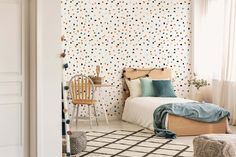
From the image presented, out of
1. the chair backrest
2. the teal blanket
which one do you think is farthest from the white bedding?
the chair backrest

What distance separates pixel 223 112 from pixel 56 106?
3.33 m

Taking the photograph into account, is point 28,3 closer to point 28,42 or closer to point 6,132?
point 28,42

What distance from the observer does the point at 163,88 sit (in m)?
7.75

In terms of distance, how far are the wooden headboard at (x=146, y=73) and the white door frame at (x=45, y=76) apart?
4.00 metres

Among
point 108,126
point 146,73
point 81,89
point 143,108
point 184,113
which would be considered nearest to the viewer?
point 184,113

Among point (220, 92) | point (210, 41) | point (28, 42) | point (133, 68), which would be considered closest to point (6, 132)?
point (28, 42)

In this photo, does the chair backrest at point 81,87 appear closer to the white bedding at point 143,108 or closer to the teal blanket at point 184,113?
the white bedding at point 143,108

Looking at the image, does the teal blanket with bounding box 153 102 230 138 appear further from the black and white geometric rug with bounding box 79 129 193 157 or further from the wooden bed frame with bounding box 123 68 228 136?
the black and white geometric rug with bounding box 79 129 193 157

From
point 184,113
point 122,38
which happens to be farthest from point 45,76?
point 122,38

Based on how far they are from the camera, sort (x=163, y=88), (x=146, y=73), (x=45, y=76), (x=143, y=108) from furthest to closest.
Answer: (x=146, y=73) < (x=163, y=88) < (x=143, y=108) < (x=45, y=76)

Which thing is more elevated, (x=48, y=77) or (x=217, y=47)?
(x=217, y=47)

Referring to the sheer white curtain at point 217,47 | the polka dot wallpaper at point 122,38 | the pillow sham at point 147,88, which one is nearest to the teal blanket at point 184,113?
the sheer white curtain at point 217,47

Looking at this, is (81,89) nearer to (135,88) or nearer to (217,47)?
(135,88)

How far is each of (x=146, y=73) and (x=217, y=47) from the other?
153 cm
